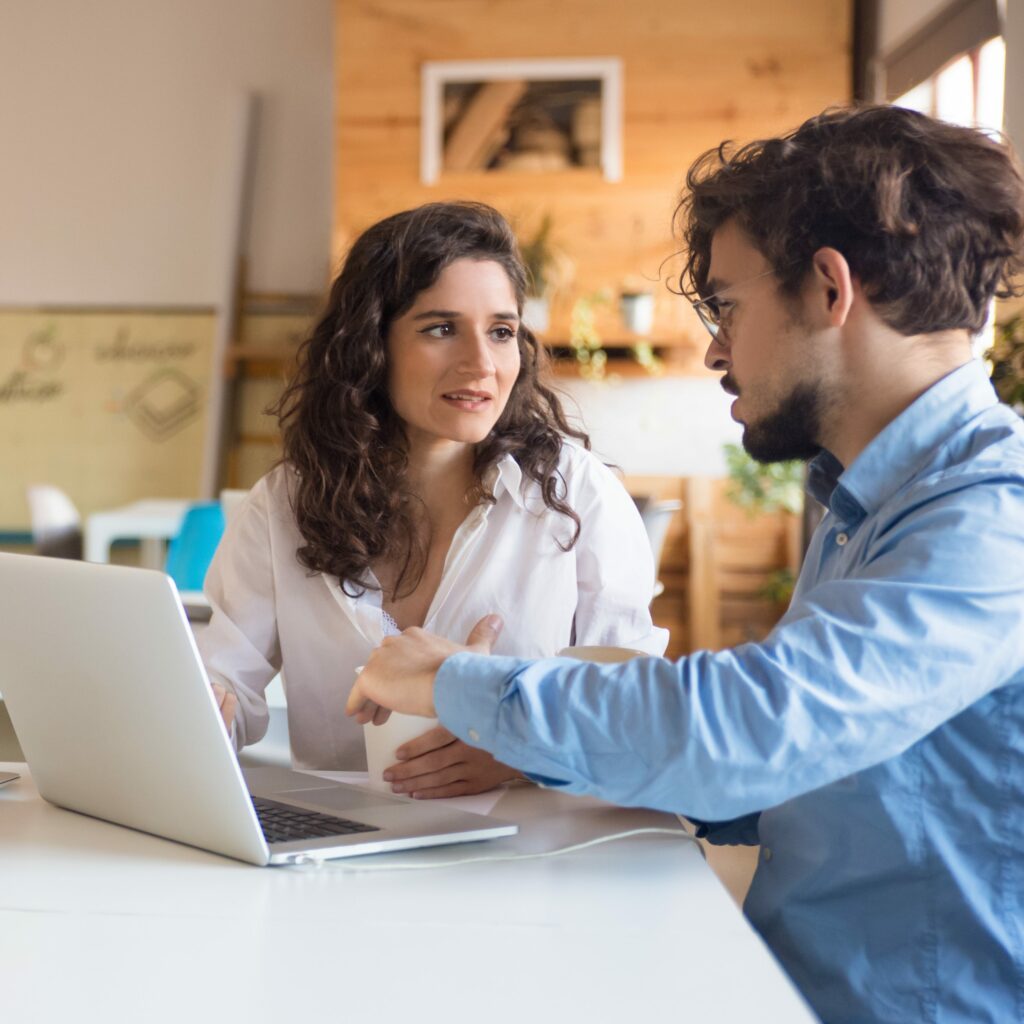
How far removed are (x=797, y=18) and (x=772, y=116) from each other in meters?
0.37

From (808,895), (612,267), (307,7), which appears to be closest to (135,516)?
(612,267)

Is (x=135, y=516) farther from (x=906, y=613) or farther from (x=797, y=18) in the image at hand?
(x=906, y=613)

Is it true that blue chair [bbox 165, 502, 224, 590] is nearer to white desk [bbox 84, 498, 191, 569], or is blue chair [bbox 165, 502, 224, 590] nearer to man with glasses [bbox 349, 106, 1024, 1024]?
white desk [bbox 84, 498, 191, 569]

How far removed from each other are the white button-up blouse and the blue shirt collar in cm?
59

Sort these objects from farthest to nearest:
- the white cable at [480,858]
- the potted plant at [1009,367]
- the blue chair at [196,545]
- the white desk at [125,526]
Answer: the white desk at [125,526] → the blue chair at [196,545] → the potted plant at [1009,367] → the white cable at [480,858]

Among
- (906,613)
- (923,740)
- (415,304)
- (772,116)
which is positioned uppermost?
(772,116)

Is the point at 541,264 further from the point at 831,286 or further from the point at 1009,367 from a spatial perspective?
the point at 831,286

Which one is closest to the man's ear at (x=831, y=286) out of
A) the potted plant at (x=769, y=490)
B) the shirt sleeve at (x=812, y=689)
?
the shirt sleeve at (x=812, y=689)

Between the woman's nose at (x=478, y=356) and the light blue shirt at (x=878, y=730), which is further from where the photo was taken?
the woman's nose at (x=478, y=356)

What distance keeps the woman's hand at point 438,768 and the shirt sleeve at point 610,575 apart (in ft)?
1.34

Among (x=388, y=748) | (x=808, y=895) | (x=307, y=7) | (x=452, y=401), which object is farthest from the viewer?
(x=307, y=7)

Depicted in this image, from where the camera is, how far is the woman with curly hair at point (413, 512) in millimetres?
1729

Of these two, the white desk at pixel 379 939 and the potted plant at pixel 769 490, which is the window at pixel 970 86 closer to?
the potted plant at pixel 769 490

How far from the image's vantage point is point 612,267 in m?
5.30
